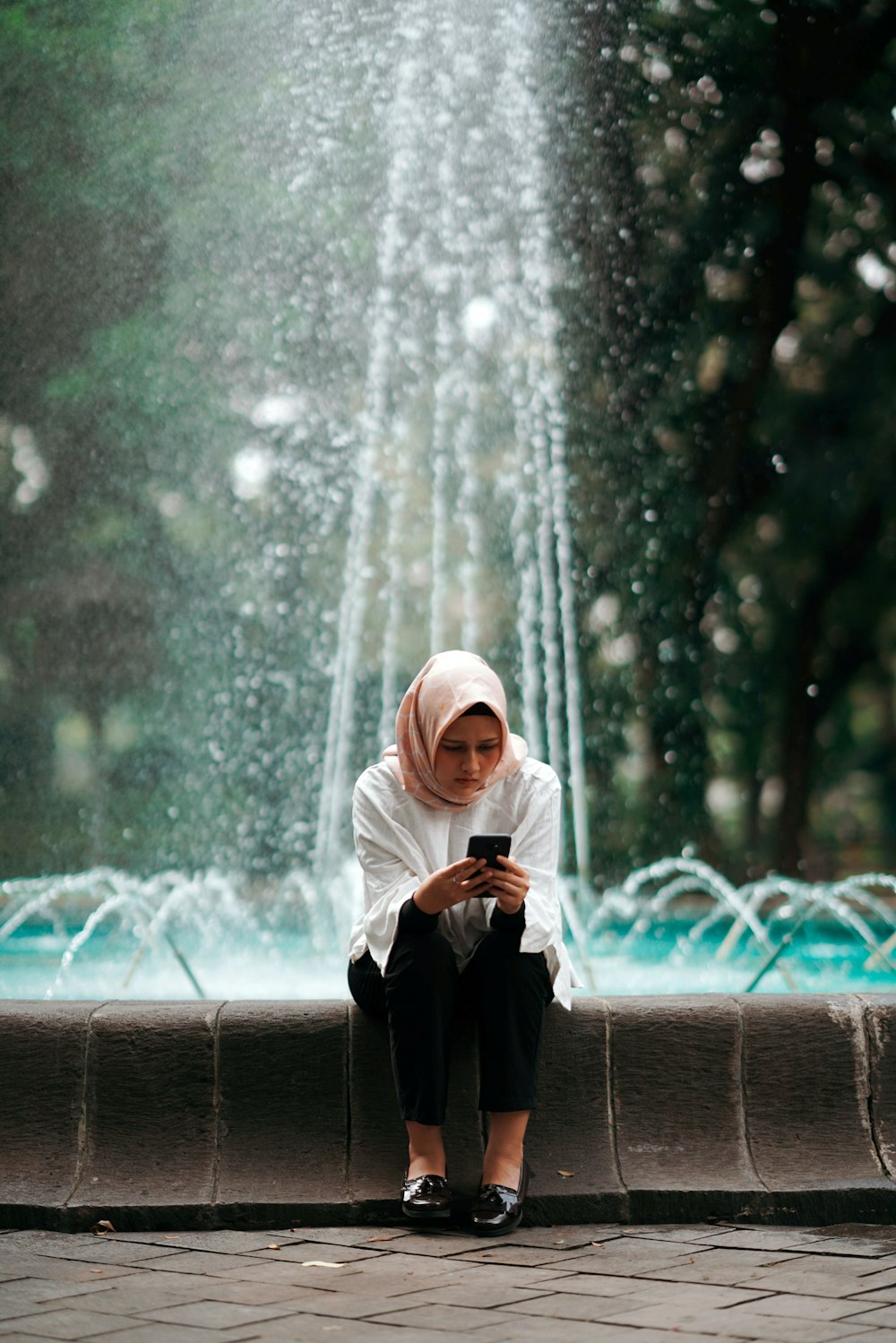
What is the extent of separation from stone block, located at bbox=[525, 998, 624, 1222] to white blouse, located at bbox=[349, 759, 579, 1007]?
0.07 metres

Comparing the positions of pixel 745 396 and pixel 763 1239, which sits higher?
pixel 745 396

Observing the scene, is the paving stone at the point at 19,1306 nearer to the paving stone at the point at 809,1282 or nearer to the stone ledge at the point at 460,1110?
the stone ledge at the point at 460,1110

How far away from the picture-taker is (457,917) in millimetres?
2916

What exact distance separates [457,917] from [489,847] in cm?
28

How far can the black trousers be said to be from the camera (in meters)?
2.75

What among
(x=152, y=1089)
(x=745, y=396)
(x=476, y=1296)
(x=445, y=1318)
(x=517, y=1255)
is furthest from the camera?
(x=745, y=396)

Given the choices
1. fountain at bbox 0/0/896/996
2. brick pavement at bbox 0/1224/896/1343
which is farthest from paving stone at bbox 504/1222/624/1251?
fountain at bbox 0/0/896/996

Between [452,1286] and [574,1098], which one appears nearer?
[452,1286]

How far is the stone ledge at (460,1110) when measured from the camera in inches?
113

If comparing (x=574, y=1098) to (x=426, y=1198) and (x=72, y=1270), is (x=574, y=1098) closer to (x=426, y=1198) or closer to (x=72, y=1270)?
(x=426, y=1198)

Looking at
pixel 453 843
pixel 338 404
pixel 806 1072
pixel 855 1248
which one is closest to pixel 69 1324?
pixel 453 843

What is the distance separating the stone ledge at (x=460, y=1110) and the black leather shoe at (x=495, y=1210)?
113mm

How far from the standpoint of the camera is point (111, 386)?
11289mm

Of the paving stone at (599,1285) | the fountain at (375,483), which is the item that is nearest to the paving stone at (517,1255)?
the paving stone at (599,1285)
